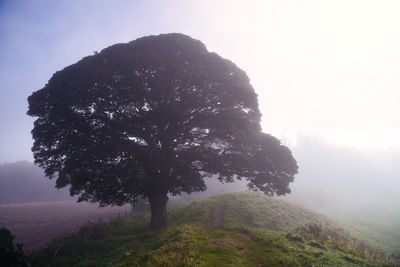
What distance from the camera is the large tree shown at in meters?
15.5

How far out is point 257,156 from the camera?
57.4ft

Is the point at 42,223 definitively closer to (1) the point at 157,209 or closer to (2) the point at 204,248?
(1) the point at 157,209

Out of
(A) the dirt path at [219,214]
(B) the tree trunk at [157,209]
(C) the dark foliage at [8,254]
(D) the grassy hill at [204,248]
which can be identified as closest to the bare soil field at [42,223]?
(D) the grassy hill at [204,248]

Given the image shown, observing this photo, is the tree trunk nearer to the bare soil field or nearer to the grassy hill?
the grassy hill

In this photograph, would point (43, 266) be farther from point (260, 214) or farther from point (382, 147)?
point (382, 147)

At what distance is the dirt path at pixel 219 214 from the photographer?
21.3 meters

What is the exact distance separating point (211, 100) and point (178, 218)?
13.6m

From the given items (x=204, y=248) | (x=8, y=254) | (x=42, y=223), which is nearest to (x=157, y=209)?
(x=204, y=248)

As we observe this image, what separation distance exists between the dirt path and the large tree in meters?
5.57

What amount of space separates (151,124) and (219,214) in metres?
13.7

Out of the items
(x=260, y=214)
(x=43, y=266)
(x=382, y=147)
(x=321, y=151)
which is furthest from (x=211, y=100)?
(x=382, y=147)

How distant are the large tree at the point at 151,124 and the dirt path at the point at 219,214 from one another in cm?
557

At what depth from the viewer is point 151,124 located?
58.2 feet

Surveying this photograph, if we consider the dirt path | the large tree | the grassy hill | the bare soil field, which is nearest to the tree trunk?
the large tree
